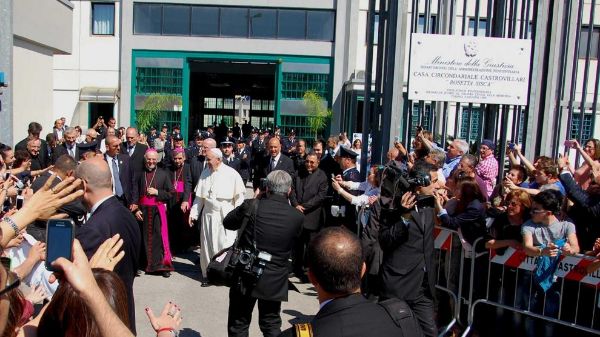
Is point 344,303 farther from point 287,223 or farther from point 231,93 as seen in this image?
point 231,93

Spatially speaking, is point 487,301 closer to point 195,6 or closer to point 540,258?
point 540,258

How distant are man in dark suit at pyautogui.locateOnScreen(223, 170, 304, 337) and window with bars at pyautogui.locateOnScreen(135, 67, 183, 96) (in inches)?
951

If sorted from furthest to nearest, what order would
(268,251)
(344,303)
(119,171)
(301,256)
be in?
(119,171)
(301,256)
(268,251)
(344,303)

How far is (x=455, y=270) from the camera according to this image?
6.33m

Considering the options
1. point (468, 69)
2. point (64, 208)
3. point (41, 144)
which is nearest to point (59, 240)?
point (64, 208)

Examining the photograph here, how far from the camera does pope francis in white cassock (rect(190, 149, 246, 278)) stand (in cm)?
A: 789

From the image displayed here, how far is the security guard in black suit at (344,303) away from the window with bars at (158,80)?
26.6m

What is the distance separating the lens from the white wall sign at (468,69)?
635cm

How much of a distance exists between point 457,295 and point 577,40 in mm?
3216

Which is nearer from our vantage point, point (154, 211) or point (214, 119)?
point (154, 211)

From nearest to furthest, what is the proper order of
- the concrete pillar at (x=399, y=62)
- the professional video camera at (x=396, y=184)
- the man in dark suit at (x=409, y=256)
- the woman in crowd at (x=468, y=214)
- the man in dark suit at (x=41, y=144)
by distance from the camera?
the professional video camera at (x=396, y=184)
the man in dark suit at (x=409, y=256)
the woman in crowd at (x=468, y=214)
the concrete pillar at (x=399, y=62)
the man in dark suit at (x=41, y=144)

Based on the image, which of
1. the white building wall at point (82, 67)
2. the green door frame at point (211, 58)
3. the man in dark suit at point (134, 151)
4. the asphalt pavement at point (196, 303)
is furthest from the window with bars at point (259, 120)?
the asphalt pavement at point (196, 303)

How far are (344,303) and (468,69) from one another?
15.2ft

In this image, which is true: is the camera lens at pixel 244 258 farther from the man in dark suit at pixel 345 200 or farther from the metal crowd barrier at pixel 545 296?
the man in dark suit at pixel 345 200
